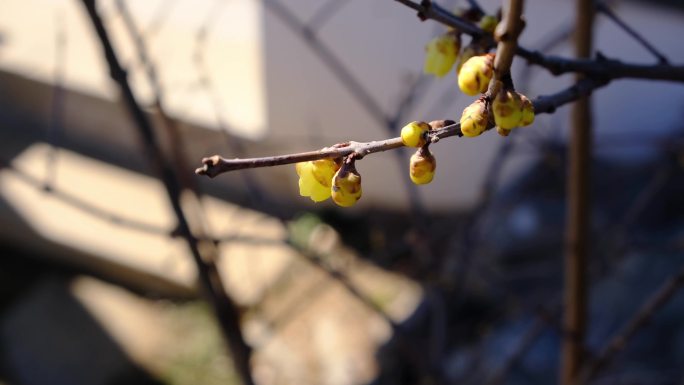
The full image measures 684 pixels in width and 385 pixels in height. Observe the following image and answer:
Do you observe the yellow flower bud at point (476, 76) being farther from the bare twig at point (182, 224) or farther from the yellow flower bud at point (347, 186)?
the bare twig at point (182, 224)

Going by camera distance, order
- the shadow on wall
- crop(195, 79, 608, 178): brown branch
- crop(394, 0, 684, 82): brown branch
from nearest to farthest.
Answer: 1. crop(195, 79, 608, 178): brown branch
2. crop(394, 0, 684, 82): brown branch
3. the shadow on wall

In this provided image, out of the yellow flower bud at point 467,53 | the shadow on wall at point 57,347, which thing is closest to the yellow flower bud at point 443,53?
the yellow flower bud at point 467,53

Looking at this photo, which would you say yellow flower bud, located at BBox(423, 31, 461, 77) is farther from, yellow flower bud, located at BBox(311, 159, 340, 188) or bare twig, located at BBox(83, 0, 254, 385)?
bare twig, located at BBox(83, 0, 254, 385)

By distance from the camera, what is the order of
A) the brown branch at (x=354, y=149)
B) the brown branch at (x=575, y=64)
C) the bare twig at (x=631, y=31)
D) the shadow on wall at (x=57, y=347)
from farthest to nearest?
the shadow on wall at (x=57, y=347) → the bare twig at (x=631, y=31) → the brown branch at (x=575, y=64) → the brown branch at (x=354, y=149)

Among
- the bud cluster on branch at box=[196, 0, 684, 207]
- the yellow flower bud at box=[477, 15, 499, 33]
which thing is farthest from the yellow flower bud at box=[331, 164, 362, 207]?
the yellow flower bud at box=[477, 15, 499, 33]

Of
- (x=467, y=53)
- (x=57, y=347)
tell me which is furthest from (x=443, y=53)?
(x=57, y=347)

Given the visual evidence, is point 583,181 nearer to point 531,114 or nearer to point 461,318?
point 531,114
